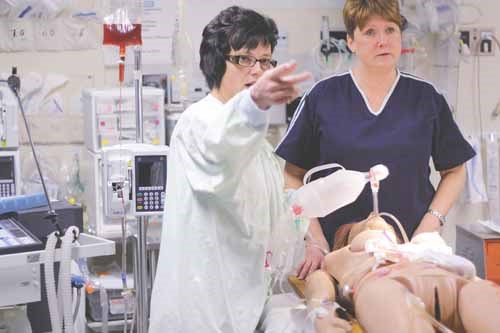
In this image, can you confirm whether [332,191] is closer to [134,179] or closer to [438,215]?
[438,215]

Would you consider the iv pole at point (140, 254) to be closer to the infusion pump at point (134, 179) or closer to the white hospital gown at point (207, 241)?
the infusion pump at point (134, 179)

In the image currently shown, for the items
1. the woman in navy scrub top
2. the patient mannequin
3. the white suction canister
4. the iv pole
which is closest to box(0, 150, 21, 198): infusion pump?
the iv pole

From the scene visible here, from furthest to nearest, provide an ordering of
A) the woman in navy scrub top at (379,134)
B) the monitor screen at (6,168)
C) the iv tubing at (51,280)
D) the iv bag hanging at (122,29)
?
the monitor screen at (6,168) → the iv bag hanging at (122,29) → the woman in navy scrub top at (379,134) → the iv tubing at (51,280)

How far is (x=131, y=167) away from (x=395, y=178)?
964 mm

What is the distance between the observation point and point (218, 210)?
2023mm

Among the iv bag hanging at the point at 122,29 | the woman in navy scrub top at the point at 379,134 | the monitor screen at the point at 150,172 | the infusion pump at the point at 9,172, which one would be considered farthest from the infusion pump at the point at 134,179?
the infusion pump at the point at 9,172

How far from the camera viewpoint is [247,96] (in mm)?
1791

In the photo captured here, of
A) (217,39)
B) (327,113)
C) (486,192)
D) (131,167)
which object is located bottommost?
(486,192)

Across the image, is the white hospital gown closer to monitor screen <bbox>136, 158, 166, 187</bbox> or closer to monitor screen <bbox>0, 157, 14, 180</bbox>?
monitor screen <bbox>136, 158, 166, 187</bbox>

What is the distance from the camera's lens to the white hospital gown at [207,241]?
6.53 feet

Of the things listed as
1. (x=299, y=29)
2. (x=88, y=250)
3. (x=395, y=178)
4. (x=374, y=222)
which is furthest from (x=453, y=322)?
(x=299, y=29)

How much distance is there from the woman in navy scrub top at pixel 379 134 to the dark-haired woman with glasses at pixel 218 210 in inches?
18.7

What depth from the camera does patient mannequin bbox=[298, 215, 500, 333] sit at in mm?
1922

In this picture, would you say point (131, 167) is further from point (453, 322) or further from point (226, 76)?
point (453, 322)
